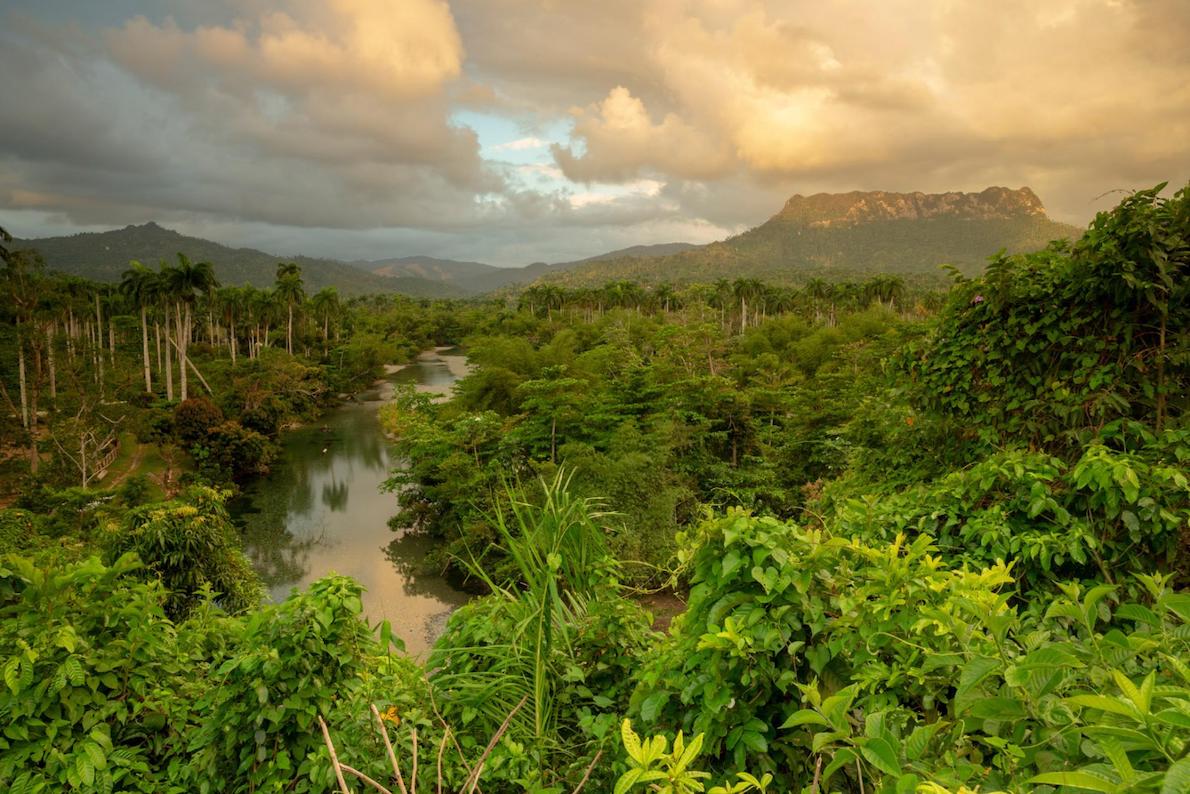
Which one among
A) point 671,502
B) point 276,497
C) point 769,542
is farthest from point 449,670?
point 276,497

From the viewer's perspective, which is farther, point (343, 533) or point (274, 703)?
point (343, 533)

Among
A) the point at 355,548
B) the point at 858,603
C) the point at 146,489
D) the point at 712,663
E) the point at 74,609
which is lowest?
the point at 355,548

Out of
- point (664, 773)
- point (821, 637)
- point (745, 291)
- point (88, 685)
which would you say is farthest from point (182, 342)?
point (745, 291)

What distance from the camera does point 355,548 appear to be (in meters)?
16.6

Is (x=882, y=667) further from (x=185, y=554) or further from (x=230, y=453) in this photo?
(x=230, y=453)

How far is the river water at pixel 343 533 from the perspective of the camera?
43.8 feet

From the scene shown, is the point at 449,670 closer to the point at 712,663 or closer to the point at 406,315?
the point at 712,663

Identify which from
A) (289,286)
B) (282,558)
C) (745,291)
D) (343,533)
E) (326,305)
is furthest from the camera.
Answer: (745,291)

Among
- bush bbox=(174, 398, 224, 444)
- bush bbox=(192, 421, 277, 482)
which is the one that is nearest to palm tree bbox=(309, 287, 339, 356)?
bush bbox=(174, 398, 224, 444)

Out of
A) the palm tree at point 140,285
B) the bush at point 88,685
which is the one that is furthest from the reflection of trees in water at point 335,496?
the bush at point 88,685

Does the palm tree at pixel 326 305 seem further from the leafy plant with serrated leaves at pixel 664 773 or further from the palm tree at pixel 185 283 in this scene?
the leafy plant with serrated leaves at pixel 664 773

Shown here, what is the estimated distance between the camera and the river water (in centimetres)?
1335

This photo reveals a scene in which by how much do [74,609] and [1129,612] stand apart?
3699mm

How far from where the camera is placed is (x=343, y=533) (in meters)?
17.6
